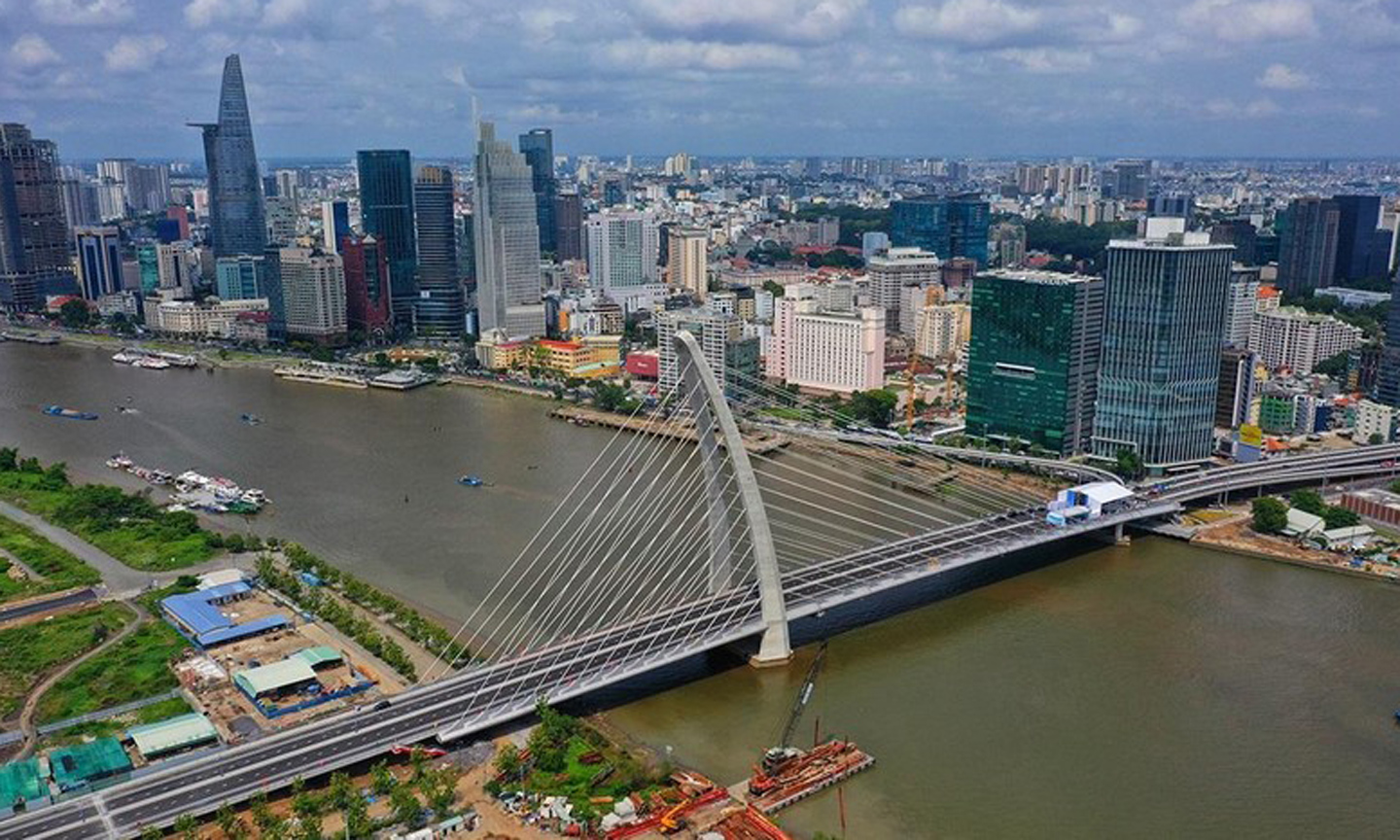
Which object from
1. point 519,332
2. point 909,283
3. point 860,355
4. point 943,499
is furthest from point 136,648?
point 909,283

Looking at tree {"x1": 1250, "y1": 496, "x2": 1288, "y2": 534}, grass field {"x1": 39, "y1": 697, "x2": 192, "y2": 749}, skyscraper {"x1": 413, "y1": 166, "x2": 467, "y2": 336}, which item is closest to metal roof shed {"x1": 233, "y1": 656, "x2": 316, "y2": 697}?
grass field {"x1": 39, "y1": 697, "x2": 192, "y2": 749}

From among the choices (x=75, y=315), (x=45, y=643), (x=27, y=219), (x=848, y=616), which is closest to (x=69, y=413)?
(x=45, y=643)

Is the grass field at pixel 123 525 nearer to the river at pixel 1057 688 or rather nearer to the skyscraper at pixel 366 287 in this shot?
the river at pixel 1057 688

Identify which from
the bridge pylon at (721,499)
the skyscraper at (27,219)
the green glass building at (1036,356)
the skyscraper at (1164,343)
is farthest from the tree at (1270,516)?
the skyscraper at (27,219)

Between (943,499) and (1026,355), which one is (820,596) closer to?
(943,499)

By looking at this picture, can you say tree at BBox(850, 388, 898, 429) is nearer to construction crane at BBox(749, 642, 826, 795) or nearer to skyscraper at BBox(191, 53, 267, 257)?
construction crane at BBox(749, 642, 826, 795)

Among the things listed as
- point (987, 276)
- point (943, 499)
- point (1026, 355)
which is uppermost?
point (987, 276)

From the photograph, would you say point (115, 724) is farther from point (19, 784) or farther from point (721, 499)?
point (721, 499)
